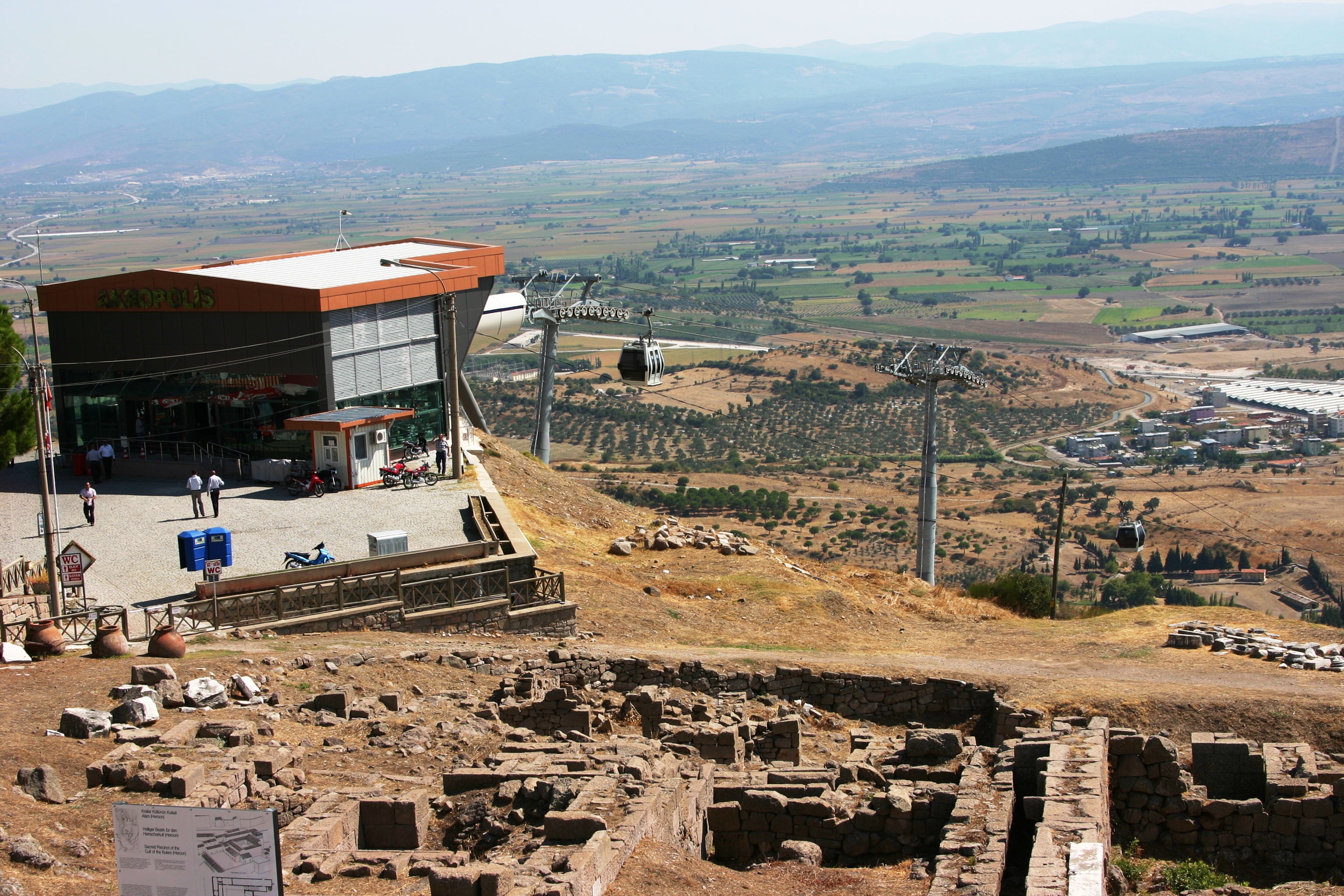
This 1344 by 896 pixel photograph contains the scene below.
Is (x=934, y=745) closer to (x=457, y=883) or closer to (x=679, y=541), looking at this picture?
(x=457, y=883)

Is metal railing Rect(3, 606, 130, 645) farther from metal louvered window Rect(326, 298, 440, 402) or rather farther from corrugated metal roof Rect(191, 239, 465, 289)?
corrugated metal roof Rect(191, 239, 465, 289)

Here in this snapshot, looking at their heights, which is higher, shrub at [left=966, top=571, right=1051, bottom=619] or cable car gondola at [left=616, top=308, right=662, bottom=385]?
cable car gondola at [left=616, top=308, right=662, bottom=385]

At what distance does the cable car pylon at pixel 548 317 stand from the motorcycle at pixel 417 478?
11.5m

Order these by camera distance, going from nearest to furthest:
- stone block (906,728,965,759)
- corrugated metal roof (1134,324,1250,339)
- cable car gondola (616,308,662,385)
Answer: stone block (906,728,965,759), cable car gondola (616,308,662,385), corrugated metal roof (1134,324,1250,339)

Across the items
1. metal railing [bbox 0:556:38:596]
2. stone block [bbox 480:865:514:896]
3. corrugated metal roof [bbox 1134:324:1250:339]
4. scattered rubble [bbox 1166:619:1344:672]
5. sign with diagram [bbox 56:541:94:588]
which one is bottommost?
corrugated metal roof [bbox 1134:324:1250:339]

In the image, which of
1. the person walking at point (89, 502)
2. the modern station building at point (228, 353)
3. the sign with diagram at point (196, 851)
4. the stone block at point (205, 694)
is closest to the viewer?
the sign with diagram at point (196, 851)

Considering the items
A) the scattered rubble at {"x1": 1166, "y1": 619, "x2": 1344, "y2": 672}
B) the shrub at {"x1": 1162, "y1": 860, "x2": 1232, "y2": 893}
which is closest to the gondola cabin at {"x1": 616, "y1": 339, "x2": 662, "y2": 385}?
the scattered rubble at {"x1": 1166, "y1": 619, "x2": 1344, "y2": 672}

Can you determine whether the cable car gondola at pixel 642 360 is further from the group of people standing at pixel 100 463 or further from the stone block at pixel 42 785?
the stone block at pixel 42 785

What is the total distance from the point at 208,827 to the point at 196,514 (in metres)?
22.4

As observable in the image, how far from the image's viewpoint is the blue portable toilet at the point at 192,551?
27.5m

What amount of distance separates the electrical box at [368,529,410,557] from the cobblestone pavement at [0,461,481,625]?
79 centimetres

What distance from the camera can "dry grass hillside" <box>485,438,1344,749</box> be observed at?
23609mm

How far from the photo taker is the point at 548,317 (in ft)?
159

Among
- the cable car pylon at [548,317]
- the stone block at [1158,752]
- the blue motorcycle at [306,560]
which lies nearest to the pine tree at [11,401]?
the blue motorcycle at [306,560]
